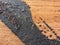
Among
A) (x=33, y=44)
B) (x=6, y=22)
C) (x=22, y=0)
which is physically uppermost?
(x=22, y=0)

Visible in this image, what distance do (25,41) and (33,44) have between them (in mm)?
59

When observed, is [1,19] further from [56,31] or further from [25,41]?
[56,31]

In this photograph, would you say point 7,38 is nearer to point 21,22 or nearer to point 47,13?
point 21,22

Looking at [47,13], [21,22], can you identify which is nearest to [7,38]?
[21,22]

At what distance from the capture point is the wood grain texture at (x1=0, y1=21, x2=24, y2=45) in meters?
1.26

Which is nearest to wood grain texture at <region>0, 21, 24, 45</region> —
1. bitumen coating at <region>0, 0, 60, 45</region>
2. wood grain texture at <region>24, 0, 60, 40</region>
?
bitumen coating at <region>0, 0, 60, 45</region>

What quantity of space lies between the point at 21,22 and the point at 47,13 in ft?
0.72

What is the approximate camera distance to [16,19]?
1.34 m

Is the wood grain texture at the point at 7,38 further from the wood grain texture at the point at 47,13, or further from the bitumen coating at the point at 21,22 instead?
the wood grain texture at the point at 47,13

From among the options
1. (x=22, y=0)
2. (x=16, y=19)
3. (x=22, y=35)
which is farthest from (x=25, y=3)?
(x=22, y=35)

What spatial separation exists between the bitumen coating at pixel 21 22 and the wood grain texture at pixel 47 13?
4 centimetres

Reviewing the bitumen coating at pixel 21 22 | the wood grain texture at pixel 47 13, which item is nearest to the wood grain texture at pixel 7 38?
the bitumen coating at pixel 21 22

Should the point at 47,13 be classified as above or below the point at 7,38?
above

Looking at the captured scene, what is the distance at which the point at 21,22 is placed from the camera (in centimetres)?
133
